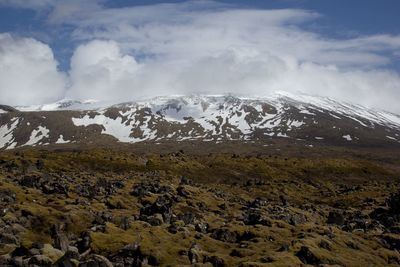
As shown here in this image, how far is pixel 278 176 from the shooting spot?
158125 millimetres

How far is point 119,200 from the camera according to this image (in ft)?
248

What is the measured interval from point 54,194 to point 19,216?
1818 centimetres

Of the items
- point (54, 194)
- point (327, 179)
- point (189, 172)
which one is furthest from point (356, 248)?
point (327, 179)

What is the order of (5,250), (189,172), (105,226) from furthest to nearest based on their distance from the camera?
1. (189,172)
2. (105,226)
3. (5,250)

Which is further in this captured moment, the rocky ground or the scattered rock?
the scattered rock

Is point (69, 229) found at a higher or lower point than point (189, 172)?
higher

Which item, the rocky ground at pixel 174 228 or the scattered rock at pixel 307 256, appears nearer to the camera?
the rocky ground at pixel 174 228

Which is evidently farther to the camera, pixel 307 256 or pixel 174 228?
pixel 174 228

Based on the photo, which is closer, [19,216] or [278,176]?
[19,216]

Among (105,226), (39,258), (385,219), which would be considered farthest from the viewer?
(385,219)

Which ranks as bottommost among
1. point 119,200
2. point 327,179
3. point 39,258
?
point 327,179

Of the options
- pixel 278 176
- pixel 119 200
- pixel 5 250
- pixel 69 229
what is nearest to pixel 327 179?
pixel 278 176

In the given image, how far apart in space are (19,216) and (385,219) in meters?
57.1

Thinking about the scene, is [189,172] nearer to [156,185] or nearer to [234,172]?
[234,172]
